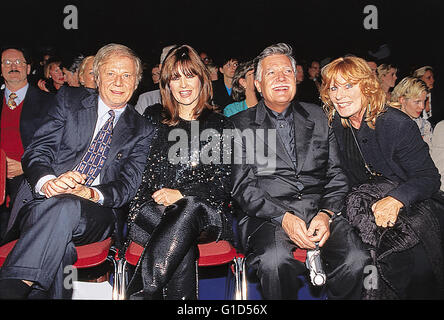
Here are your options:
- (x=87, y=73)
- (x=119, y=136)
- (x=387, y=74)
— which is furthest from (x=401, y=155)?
(x=387, y=74)

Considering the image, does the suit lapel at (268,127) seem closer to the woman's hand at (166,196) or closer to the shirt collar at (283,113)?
the shirt collar at (283,113)

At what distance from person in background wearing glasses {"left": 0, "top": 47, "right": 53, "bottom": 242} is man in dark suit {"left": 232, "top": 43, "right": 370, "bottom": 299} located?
1.97 metres

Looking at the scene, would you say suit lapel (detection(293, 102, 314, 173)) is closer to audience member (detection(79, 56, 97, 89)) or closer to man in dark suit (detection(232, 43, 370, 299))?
man in dark suit (detection(232, 43, 370, 299))

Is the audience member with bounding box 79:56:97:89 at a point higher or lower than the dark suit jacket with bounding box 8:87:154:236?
higher

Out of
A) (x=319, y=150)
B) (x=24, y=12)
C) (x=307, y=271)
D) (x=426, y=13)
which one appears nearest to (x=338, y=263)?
(x=307, y=271)

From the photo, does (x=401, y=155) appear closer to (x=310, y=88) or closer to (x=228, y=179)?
(x=228, y=179)

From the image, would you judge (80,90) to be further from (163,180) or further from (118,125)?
(163,180)

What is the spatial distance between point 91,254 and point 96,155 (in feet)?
2.25

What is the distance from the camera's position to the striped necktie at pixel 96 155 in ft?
8.92

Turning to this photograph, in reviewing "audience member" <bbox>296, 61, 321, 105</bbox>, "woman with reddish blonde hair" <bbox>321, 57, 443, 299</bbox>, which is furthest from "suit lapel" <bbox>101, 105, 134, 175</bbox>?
"audience member" <bbox>296, 61, 321, 105</bbox>

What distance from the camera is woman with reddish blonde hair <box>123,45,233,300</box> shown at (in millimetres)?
2244

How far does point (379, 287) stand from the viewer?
93.2 inches

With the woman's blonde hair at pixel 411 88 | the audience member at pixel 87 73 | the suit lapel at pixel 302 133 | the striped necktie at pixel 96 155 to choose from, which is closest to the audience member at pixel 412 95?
the woman's blonde hair at pixel 411 88

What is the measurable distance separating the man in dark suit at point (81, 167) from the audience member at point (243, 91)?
1480 mm
